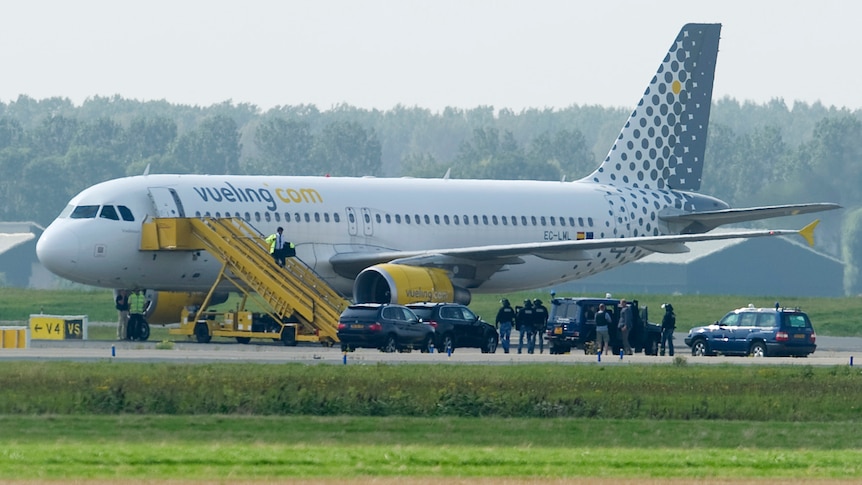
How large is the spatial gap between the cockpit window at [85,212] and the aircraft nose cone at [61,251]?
32.3 inches

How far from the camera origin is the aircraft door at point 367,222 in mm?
58000

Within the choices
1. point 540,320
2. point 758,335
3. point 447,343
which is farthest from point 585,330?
point 758,335

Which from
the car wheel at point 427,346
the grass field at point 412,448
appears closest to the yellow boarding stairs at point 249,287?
the car wheel at point 427,346

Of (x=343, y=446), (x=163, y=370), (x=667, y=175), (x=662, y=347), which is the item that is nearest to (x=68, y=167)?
(x=667, y=175)

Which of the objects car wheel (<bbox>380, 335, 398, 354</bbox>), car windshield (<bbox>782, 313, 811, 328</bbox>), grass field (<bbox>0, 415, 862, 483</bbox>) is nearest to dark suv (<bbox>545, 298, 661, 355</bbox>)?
car windshield (<bbox>782, 313, 811, 328</bbox>)

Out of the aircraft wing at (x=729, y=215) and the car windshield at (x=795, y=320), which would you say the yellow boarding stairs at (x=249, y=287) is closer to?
the car windshield at (x=795, y=320)

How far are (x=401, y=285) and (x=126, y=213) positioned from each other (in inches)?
321

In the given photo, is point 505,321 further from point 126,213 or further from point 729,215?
point 126,213

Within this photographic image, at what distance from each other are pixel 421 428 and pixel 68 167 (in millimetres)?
A: 148376

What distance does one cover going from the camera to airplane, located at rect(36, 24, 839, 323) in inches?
2090

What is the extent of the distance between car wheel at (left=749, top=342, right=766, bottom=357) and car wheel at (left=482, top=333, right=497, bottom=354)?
7.03 m

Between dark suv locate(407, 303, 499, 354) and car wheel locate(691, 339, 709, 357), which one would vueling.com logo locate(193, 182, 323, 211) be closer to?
dark suv locate(407, 303, 499, 354)

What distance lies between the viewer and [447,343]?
50094 mm

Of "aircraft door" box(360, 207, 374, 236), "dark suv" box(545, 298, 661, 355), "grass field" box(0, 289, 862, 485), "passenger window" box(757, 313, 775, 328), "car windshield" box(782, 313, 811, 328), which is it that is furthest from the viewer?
"aircraft door" box(360, 207, 374, 236)
